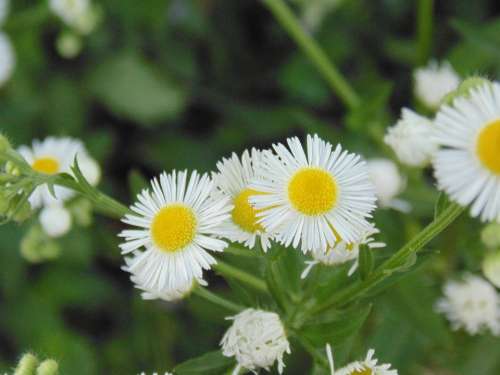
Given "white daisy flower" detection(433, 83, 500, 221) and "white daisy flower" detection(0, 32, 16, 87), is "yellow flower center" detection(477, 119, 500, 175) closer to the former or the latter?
"white daisy flower" detection(433, 83, 500, 221)

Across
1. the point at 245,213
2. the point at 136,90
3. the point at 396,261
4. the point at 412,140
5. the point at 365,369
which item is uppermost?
the point at 136,90

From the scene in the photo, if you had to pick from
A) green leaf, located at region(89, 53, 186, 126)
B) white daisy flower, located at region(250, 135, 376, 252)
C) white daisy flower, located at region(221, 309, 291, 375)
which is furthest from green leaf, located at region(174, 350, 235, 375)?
green leaf, located at region(89, 53, 186, 126)

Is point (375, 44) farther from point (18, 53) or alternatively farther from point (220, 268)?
point (220, 268)

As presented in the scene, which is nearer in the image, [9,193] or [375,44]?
[9,193]

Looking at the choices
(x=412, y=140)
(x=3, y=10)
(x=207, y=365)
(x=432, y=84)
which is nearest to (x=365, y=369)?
(x=207, y=365)

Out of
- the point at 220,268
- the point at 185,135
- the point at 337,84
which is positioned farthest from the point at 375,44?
the point at 220,268

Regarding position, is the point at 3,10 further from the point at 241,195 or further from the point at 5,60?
the point at 241,195

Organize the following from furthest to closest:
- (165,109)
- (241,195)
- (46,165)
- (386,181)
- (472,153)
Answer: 1. (165,109)
2. (386,181)
3. (46,165)
4. (241,195)
5. (472,153)
